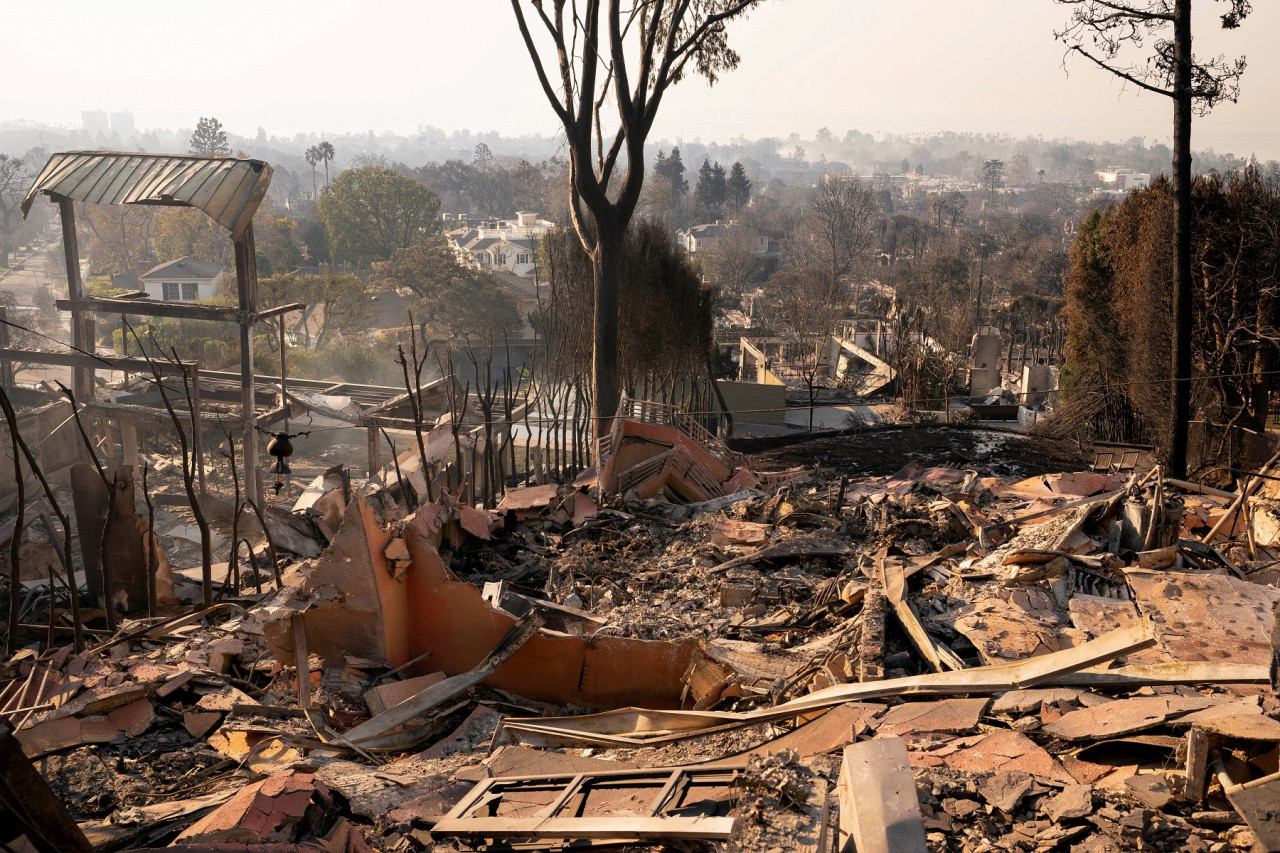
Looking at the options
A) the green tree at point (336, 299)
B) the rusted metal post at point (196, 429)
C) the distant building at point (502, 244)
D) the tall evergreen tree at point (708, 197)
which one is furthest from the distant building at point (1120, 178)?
the rusted metal post at point (196, 429)

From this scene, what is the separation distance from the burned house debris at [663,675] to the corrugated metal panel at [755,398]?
13.3m

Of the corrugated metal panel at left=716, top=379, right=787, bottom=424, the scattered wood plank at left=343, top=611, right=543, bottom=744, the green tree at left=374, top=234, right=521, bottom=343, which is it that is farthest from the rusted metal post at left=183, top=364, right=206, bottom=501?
the green tree at left=374, top=234, right=521, bottom=343

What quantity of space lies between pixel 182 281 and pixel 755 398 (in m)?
33.7

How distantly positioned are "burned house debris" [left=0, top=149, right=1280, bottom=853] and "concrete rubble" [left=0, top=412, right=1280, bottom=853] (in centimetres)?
2

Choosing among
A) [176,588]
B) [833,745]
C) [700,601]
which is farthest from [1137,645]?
[176,588]

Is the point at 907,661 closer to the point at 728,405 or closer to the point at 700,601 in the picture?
the point at 700,601

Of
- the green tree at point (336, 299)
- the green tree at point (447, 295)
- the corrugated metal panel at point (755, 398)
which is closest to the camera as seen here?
the corrugated metal panel at point (755, 398)

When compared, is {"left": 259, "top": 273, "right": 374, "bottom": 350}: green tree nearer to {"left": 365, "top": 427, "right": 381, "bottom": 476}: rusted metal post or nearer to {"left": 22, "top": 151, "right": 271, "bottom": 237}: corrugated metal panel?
{"left": 365, "top": 427, "right": 381, "bottom": 476}: rusted metal post

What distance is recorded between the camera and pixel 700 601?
745cm

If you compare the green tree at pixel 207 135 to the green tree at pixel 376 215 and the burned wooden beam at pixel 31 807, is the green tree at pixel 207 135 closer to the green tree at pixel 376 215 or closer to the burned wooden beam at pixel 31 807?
the green tree at pixel 376 215

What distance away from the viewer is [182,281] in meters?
44.9

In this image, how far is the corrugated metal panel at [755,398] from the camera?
78.8 feet

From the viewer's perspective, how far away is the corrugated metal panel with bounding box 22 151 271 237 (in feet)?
38.0

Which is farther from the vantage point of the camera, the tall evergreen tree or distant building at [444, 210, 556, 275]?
the tall evergreen tree
